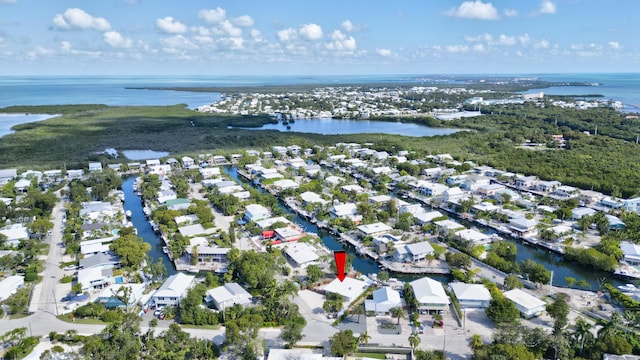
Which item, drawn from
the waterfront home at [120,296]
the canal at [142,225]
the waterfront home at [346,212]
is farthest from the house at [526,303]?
the canal at [142,225]

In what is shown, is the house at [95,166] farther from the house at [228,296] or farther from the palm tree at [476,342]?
the palm tree at [476,342]

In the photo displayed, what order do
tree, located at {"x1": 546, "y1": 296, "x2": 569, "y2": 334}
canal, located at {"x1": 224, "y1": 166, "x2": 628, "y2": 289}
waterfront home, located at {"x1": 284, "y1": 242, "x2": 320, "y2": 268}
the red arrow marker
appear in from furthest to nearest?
1. waterfront home, located at {"x1": 284, "y1": 242, "x2": 320, "y2": 268}
2. canal, located at {"x1": 224, "y1": 166, "x2": 628, "y2": 289}
3. the red arrow marker
4. tree, located at {"x1": 546, "y1": 296, "x2": 569, "y2": 334}

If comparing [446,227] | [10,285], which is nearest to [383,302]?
[446,227]

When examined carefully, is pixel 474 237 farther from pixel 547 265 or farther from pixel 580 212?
pixel 580 212

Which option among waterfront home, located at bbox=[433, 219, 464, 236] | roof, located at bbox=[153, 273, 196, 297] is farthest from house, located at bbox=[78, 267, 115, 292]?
waterfront home, located at bbox=[433, 219, 464, 236]

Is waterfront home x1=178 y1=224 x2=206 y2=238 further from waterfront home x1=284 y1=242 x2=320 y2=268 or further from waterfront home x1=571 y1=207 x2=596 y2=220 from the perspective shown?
waterfront home x1=571 y1=207 x2=596 y2=220

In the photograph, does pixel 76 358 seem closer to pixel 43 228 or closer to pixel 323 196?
pixel 43 228
